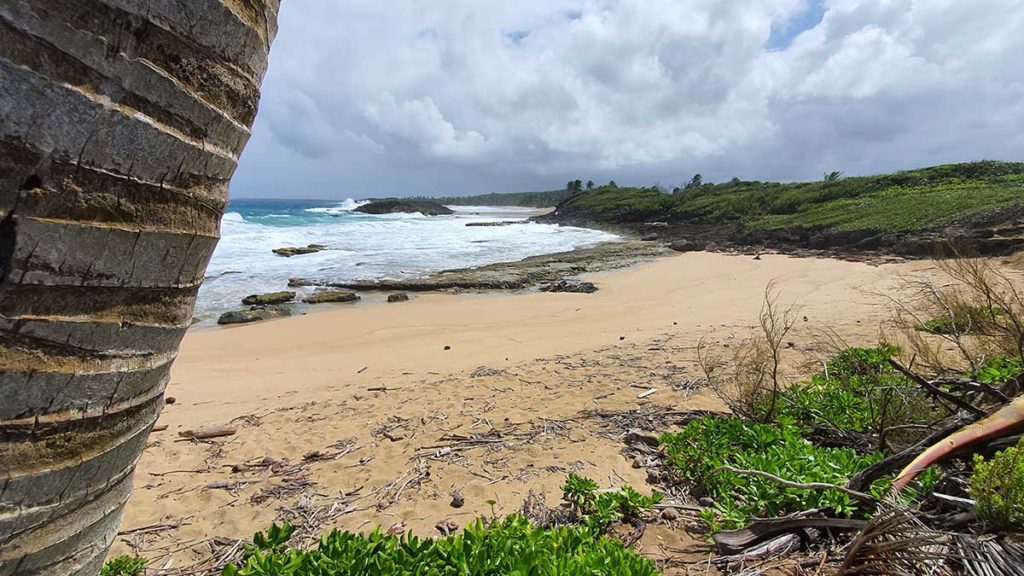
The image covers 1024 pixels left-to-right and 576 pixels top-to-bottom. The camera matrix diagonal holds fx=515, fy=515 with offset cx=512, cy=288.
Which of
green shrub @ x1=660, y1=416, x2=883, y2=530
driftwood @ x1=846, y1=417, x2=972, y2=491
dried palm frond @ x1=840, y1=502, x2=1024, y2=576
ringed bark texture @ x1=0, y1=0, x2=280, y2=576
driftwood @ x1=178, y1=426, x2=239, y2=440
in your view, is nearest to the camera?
Result: ringed bark texture @ x1=0, y1=0, x2=280, y2=576

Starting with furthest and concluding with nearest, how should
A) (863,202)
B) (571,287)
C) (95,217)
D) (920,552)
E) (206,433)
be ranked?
(863,202)
(571,287)
(206,433)
(920,552)
(95,217)

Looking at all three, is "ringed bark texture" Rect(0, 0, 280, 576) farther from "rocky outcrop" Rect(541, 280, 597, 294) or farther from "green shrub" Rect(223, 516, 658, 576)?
"rocky outcrop" Rect(541, 280, 597, 294)

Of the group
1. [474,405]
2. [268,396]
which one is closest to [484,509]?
[474,405]

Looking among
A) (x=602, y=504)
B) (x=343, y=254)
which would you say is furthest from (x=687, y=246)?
Answer: (x=602, y=504)

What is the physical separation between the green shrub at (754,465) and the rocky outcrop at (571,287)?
34.4ft

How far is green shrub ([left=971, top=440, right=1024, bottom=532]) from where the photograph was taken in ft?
6.14

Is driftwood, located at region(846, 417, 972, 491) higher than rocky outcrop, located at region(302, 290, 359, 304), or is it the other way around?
driftwood, located at region(846, 417, 972, 491)

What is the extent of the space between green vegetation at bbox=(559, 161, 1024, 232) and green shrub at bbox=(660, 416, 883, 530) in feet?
69.7

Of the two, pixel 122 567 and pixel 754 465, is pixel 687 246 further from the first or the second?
pixel 122 567

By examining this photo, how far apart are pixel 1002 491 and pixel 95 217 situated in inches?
113

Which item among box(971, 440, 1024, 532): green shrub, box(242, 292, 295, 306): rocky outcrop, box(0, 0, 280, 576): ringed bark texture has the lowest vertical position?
box(242, 292, 295, 306): rocky outcrop

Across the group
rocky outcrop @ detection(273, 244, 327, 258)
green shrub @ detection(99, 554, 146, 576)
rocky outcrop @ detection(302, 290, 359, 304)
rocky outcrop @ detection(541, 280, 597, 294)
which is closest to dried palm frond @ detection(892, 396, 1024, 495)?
green shrub @ detection(99, 554, 146, 576)

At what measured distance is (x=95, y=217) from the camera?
0.80 metres

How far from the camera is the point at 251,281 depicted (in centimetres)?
1586
